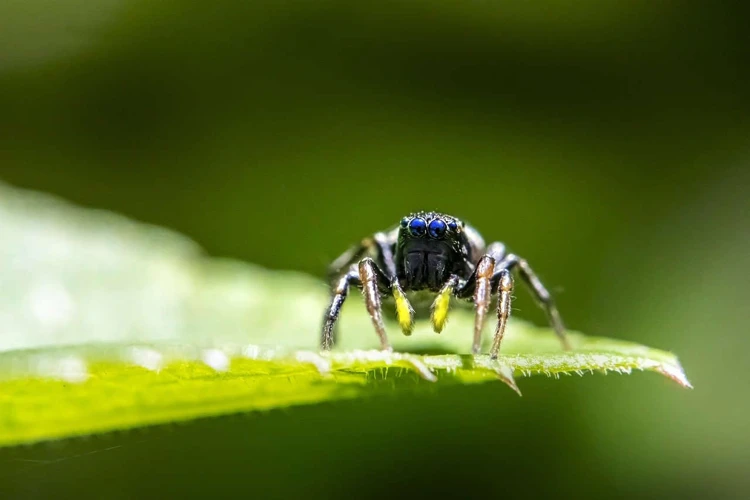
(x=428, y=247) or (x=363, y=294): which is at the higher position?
(x=428, y=247)

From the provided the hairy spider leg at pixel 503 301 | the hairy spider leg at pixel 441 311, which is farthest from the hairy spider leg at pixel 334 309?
the hairy spider leg at pixel 503 301

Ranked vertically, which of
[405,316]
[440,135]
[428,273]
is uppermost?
[440,135]

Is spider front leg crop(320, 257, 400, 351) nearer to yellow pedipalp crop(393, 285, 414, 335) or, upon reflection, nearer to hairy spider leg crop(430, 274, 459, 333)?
yellow pedipalp crop(393, 285, 414, 335)

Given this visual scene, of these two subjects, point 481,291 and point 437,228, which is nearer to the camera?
point 481,291

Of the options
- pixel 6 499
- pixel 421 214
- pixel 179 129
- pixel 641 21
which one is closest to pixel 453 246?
pixel 421 214

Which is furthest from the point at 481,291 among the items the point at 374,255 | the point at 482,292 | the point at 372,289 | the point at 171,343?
the point at 171,343

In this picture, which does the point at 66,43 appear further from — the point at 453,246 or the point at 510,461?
the point at 510,461

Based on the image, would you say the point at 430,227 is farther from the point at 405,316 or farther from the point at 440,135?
the point at 440,135
